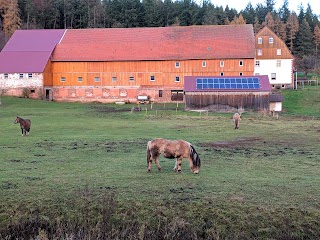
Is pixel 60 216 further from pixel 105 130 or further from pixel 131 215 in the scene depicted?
pixel 105 130

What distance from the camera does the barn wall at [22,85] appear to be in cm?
6197

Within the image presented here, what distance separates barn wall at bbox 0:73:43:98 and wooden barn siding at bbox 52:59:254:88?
342 cm

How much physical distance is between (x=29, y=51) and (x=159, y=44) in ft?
60.5

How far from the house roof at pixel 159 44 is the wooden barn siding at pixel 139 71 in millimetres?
771

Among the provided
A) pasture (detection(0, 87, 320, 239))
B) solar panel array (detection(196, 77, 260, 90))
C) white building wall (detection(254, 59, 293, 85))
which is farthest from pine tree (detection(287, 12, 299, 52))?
pasture (detection(0, 87, 320, 239))

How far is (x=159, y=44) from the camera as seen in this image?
65.4m

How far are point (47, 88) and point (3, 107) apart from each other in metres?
14.6

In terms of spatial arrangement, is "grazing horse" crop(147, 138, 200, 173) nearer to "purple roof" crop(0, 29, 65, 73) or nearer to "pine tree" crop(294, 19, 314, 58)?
"purple roof" crop(0, 29, 65, 73)

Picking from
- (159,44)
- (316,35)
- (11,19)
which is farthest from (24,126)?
(316,35)

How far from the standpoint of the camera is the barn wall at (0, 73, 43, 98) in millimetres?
61969

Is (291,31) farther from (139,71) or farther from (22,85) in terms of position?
(22,85)

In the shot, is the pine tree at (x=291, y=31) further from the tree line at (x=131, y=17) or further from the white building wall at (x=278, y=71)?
the white building wall at (x=278, y=71)

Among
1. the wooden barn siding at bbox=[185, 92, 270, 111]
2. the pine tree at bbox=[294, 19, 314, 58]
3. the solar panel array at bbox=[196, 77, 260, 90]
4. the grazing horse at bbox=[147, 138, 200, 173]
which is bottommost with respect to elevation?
the grazing horse at bbox=[147, 138, 200, 173]

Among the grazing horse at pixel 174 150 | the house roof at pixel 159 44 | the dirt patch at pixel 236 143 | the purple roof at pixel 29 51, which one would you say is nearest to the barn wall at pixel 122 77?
the house roof at pixel 159 44
